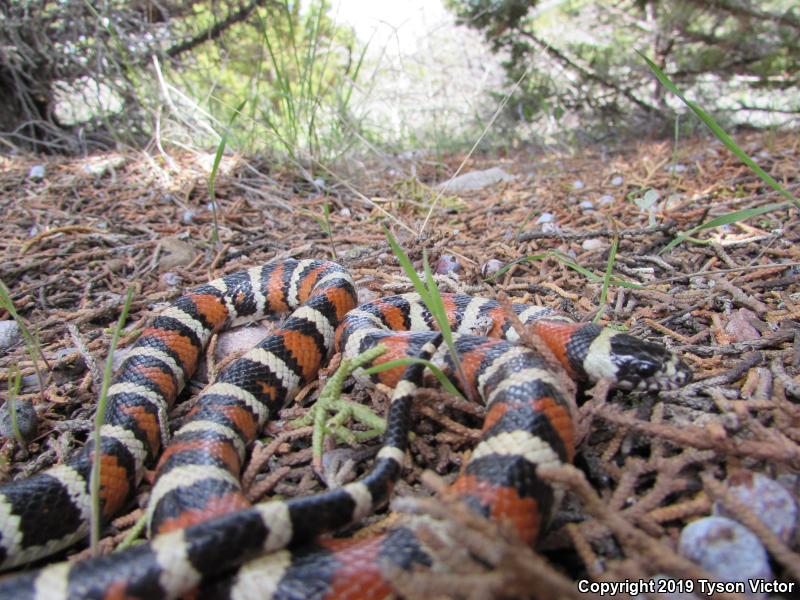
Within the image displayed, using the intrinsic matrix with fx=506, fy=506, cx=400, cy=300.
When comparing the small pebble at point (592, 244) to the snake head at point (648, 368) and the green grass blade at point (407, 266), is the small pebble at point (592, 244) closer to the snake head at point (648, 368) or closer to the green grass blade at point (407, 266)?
the snake head at point (648, 368)

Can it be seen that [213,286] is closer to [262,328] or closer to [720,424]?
[262,328]

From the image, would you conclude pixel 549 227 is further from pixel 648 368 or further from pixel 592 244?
pixel 648 368

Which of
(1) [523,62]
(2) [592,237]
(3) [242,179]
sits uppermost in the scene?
(1) [523,62]

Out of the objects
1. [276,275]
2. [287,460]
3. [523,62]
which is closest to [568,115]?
[523,62]

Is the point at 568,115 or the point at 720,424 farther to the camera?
the point at 568,115

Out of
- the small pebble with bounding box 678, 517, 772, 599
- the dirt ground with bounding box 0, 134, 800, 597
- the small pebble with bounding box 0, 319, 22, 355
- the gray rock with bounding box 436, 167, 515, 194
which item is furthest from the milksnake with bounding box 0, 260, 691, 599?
the gray rock with bounding box 436, 167, 515, 194

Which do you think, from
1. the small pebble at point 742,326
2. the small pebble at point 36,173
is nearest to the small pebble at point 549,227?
the small pebble at point 742,326

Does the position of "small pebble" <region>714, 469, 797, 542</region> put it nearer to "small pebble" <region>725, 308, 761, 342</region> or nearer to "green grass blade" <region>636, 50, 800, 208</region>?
"small pebble" <region>725, 308, 761, 342</region>

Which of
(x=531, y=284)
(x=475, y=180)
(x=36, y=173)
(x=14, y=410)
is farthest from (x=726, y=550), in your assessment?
(x=36, y=173)
